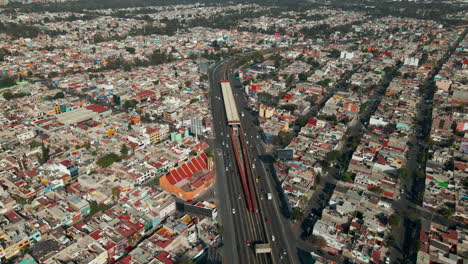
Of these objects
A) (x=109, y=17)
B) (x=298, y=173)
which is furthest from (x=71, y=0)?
(x=298, y=173)

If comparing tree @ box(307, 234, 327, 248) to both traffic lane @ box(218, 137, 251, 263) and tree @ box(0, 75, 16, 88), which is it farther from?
tree @ box(0, 75, 16, 88)

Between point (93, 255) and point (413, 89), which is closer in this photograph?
point (93, 255)

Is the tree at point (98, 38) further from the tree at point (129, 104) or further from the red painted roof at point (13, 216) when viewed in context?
the red painted roof at point (13, 216)

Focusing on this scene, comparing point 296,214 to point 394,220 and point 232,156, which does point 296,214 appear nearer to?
point 394,220

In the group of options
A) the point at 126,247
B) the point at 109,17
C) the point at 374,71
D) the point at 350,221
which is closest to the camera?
the point at 126,247

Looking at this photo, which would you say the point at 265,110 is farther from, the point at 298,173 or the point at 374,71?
Answer: the point at 374,71

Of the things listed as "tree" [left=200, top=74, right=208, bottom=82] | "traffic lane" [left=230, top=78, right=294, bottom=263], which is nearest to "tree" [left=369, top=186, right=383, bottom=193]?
"traffic lane" [left=230, top=78, right=294, bottom=263]

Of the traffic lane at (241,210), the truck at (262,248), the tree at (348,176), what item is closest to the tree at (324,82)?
the tree at (348,176)
